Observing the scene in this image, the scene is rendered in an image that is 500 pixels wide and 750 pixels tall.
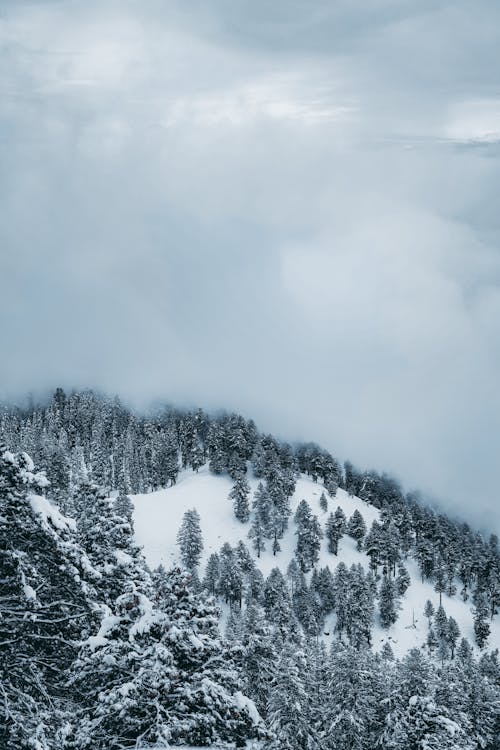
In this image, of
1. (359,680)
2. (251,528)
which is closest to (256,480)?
(251,528)

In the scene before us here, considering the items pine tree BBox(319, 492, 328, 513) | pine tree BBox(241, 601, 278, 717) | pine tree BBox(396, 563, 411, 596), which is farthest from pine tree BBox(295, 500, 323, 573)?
pine tree BBox(241, 601, 278, 717)

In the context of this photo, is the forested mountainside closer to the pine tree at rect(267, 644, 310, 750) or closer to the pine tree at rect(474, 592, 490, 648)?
the pine tree at rect(267, 644, 310, 750)

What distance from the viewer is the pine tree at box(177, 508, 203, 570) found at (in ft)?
399

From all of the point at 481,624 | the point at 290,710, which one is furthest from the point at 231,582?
the point at 290,710

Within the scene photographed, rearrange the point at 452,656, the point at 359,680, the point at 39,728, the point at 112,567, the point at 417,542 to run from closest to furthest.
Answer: the point at 39,728, the point at 112,567, the point at 359,680, the point at 452,656, the point at 417,542

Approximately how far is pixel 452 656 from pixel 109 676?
12771cm

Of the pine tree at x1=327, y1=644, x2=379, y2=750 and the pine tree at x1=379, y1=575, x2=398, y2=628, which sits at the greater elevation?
the pine tree at x1=327, y1=644, x2=379, y2=750

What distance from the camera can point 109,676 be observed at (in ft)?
44.2

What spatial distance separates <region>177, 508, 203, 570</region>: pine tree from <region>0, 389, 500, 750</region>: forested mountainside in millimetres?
303

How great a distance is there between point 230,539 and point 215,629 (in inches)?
4869

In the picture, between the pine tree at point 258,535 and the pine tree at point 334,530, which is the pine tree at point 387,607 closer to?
the pine tree at point 334,530

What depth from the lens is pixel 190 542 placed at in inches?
4847

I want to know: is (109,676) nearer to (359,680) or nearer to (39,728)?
(39,728)

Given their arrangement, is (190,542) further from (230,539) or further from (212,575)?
(230,539)
